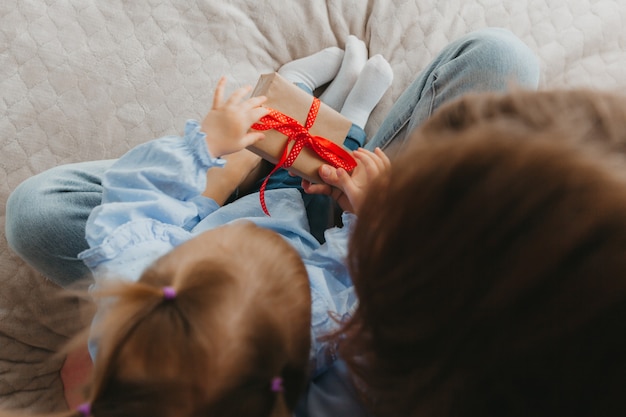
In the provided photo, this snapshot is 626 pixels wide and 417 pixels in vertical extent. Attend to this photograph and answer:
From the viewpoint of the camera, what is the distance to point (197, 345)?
41cm

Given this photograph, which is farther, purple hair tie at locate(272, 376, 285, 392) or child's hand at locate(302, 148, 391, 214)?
child's hand at locate(302, 148, 391, 214)

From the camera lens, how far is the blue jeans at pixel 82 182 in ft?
2.30

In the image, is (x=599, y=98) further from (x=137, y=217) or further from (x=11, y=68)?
(x=11, y=68)

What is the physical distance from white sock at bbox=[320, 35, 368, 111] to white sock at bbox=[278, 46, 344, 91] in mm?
17

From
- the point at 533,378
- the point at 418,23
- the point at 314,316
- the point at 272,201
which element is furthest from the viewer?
the point at 418,23

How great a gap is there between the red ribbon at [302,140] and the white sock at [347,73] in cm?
24

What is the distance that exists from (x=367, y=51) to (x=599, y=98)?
0.63 metres

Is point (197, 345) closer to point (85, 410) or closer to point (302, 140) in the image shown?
point (85, 410)

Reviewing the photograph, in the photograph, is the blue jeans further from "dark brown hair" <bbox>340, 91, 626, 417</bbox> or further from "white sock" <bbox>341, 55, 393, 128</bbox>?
"dark brown hair" <bbox>340, 91, 626, 417</bbox>

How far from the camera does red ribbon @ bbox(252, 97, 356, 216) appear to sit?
702mm

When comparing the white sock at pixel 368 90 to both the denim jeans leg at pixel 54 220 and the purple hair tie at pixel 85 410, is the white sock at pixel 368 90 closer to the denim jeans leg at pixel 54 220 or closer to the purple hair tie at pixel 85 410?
the denim jeans leg at pixel 54 220

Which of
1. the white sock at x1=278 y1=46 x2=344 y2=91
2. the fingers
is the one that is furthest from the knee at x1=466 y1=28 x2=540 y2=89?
the white sock at x1=278 y1=46 x2=344 y2=91

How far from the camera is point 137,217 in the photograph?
24.5 inches

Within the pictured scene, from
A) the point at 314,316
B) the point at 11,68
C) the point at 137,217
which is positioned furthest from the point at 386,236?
the point at 11,68
